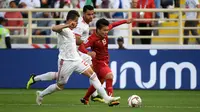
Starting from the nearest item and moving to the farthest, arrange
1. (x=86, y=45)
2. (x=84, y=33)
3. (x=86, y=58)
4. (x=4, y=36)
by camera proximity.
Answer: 1. (x=86, y=45)
2. (x=86, y=58)
3. (x=84, y=33)
4. (x=4, y=36)

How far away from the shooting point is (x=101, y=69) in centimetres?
1897

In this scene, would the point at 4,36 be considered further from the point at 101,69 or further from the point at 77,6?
the point at 101,69

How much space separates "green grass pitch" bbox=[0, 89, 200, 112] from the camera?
1691 cm

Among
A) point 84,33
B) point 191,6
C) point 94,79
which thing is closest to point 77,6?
point 191,6

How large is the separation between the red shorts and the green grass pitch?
2.30ft

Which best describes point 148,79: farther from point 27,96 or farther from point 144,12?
point 27,96

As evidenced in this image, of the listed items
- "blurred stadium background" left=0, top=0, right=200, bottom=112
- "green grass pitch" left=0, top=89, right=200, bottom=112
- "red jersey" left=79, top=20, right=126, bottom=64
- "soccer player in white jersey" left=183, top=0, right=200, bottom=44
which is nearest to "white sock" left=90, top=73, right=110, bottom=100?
"green grass pitch" left=0, top=89, right=200, bottom=112

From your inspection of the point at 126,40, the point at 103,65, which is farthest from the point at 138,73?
the point at 103,65

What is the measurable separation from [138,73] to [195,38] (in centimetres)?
350

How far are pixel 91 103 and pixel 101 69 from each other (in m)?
1.00

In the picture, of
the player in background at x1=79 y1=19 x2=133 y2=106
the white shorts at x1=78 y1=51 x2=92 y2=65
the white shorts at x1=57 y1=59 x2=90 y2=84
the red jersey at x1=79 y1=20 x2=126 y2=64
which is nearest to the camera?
the white shorts at x1=57 y1=59 x2=90 y2=84

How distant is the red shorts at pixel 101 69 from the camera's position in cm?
1891

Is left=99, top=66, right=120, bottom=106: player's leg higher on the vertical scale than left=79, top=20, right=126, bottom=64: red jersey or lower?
lower

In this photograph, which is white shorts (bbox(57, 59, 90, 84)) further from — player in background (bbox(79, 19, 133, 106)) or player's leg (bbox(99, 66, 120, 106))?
player's leg (bbox(99, 66, 120, 106))
